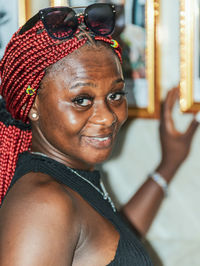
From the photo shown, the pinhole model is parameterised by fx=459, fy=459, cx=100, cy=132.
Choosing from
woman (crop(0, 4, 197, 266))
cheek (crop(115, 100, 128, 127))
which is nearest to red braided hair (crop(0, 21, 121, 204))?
woman (crop(0, 4, 197, 266))

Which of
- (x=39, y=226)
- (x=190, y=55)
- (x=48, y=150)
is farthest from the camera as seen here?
(x=190, y=55)

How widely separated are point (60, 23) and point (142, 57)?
641 millimetres

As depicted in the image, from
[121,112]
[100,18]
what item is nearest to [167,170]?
[121,112]

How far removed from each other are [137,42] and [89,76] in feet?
2.07

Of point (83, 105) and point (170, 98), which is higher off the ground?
point (83, 105)

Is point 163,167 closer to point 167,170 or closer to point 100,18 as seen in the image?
point 167,170

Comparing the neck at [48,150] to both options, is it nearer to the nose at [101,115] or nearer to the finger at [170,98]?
the nose at [101,115]

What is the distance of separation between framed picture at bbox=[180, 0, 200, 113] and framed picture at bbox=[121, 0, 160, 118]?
0.08m

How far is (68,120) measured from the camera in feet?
→ 2.99

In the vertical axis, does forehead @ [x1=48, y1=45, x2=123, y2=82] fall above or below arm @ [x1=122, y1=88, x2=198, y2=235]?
above

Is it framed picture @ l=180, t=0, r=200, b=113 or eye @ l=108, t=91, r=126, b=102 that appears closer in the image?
eye @ l=108, t=91, r=126, b=102

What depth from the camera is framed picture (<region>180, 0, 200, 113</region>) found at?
1.45m

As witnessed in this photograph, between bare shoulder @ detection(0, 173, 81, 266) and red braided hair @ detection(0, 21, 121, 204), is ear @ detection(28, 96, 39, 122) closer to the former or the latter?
red braided hair @ detection(0, 21, 121, 204)

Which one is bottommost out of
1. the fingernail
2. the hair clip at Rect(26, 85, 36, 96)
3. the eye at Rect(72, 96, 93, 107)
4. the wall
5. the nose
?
the wall
